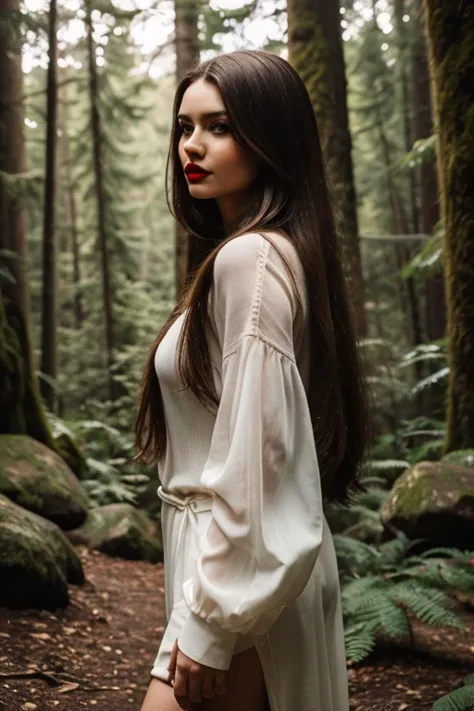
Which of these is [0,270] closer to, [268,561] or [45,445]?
[45,445]

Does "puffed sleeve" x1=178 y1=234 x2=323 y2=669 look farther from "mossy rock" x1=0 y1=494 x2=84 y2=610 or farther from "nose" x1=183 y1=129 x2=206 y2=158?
"mossy rock" x1=0 y1=494 x2=84 y2=610

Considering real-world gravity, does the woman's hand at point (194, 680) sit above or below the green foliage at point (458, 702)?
A: above

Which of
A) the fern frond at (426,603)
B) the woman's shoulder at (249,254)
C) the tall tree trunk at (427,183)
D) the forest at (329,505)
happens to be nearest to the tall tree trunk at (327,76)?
the forest at (329,505)

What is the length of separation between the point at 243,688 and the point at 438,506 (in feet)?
14.5

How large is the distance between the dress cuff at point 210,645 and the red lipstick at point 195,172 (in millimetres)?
1262

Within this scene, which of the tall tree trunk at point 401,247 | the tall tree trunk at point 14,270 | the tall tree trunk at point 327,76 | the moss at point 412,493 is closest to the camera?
the moss at point 412,493

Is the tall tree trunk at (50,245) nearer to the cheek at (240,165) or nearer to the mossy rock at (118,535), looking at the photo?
the mossy rock at (118,535)

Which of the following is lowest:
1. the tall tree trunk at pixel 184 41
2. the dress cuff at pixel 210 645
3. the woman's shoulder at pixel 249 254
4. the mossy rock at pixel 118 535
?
the mossy rock at pixel 118 535

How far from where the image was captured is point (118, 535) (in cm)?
891

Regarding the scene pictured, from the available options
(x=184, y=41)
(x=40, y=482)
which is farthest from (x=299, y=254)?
(x=184, y=41)

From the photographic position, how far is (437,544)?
605 cm

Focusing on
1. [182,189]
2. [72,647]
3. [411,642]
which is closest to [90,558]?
[72,647]

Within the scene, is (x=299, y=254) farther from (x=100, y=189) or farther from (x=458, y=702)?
(x=100, y=189)

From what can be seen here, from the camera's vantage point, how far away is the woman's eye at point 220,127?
2188mm
